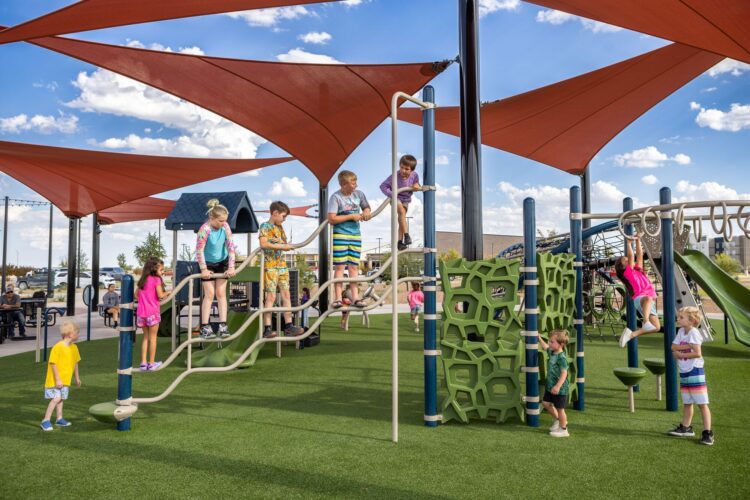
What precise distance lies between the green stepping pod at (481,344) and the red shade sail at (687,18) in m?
3.59

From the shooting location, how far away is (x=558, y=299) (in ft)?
19.3

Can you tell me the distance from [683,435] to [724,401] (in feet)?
6.06

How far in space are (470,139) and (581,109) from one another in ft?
20.8

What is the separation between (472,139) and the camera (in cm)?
711

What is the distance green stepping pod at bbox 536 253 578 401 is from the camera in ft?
18.4

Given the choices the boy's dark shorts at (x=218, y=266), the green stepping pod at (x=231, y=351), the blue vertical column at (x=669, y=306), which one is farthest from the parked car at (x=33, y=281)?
the blue vertical column at (x=669, y=306)

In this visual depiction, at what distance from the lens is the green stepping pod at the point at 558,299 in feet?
18.4

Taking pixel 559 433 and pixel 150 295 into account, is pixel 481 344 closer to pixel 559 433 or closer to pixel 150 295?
pixel 559 433

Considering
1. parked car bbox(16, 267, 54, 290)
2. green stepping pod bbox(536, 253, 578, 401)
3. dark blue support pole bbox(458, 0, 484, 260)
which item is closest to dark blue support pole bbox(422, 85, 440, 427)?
green stepping pod bbox(536, 253, 578, 401)

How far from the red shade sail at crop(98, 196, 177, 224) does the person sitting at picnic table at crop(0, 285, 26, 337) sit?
32.0 feet

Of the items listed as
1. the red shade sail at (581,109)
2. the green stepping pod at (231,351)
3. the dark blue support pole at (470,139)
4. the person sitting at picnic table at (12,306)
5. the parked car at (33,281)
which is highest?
the red shade sail at (581,109)

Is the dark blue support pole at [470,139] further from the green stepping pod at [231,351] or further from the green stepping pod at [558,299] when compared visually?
the green stepping pod at [231,351]

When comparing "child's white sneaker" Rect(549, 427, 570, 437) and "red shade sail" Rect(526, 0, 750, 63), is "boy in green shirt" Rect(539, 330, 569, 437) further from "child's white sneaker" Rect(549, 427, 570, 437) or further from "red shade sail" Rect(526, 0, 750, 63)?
"red shade sail" Rect(526, 0, 750, 63)

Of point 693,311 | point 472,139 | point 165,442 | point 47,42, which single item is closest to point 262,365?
point 165,442
